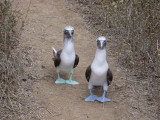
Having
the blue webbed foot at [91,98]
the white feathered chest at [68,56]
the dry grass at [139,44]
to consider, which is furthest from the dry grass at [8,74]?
the dry grass at [139,44]

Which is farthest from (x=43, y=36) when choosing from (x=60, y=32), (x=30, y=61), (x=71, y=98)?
(x=71, y=98)

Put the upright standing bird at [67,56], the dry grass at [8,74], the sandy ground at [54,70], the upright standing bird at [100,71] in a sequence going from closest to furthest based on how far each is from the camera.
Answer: the dry grass at [8,74] < the sandy ground at [54,70] < the upright standing bird at [100,71] < the upright standing bird at [67,56]

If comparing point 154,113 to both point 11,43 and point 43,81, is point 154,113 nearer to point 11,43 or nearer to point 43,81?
point 43,81

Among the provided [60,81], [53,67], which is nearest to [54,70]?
[53,67]

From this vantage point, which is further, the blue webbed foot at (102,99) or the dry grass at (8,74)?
the blue webbed foot at (102,99)

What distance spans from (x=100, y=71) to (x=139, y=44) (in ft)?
5.76

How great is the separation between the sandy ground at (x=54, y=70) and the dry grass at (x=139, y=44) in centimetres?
28

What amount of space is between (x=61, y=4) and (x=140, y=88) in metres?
4.38

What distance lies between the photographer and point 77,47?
286 inches

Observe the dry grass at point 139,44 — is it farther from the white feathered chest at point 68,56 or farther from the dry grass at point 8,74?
the dry grass at point 8,74

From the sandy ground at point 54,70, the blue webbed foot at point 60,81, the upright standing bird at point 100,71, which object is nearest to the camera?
the sandy ground at point 54,70

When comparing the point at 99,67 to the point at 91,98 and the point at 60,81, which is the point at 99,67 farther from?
the point at 60,81

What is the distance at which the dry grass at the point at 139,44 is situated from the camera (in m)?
5.45

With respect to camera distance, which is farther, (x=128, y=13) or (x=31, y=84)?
(x=128, y=13)
